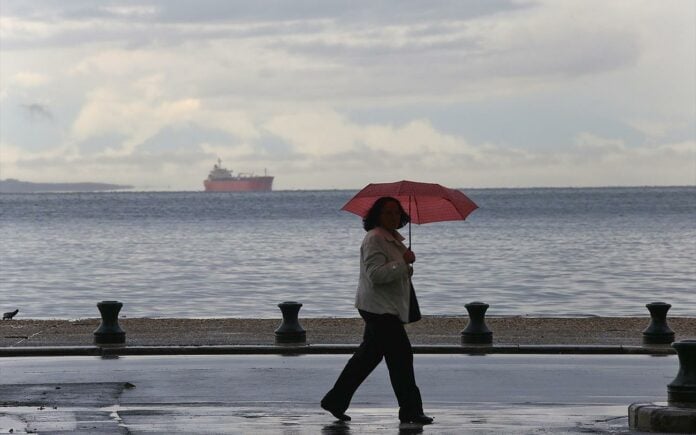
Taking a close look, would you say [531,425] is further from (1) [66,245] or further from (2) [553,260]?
(1) [66,245]

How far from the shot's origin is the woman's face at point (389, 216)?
11.9 meters

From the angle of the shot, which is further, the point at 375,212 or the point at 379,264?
the point at 375,212

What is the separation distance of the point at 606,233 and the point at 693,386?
8375cm

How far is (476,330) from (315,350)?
194 centimetres

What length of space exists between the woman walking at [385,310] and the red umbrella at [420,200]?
438 millimetres

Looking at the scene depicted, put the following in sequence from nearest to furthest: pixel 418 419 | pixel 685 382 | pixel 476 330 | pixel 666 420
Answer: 1. pixel 666 420
2. pixel 685 382
3. pixel 418 419
4. pixel 476 330

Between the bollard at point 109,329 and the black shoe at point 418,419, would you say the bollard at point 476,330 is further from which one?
the black shoe at point 418,419

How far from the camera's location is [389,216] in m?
11.9

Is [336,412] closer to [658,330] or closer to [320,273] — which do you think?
[658,330]

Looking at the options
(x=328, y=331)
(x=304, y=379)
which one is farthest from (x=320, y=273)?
(x=304, y=379)

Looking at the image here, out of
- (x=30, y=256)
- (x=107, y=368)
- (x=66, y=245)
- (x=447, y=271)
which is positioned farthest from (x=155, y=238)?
(x=107, y=368)

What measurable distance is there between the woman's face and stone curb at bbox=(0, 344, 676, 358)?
5723mm

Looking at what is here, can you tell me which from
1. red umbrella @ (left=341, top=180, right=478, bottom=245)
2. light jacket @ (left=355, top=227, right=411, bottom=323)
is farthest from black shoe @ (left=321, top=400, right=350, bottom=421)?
red umbrella @ (left=341, top=180, right=478, bottom=245)

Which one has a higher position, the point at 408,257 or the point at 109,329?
the point at 408,257
